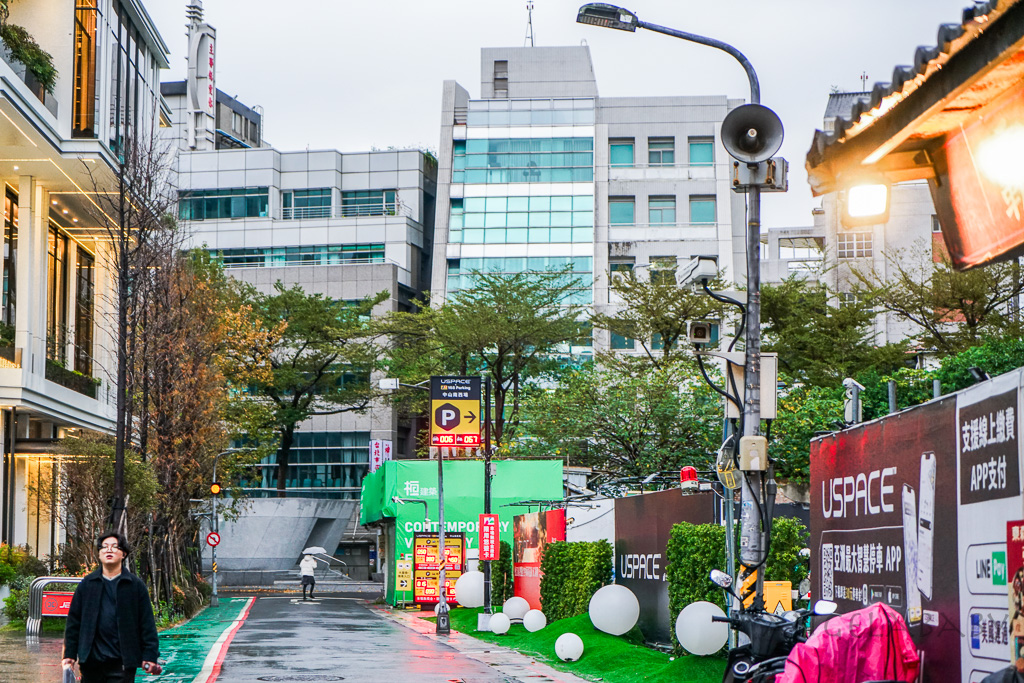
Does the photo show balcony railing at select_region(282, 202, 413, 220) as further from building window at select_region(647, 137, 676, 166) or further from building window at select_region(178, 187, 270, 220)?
building window at select_region(647, 137, 676, 166)

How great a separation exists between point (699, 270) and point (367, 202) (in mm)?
73158

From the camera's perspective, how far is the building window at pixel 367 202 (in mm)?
85562

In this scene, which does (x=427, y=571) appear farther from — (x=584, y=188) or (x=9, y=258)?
(x=584, y=188)

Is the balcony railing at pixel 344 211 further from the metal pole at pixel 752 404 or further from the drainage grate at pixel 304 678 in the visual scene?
the metal pole at pixel 752 404

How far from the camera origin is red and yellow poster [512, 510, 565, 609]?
28111 mm

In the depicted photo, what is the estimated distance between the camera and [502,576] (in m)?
35.2

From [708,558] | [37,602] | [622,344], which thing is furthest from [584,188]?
[708,558]

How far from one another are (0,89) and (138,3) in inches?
518

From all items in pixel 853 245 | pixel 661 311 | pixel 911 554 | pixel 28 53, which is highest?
pixel 853 245

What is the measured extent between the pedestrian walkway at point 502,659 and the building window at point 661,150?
48.1m

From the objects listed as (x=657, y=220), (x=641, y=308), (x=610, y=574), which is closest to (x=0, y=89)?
(x=610, y=574)

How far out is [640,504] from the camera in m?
22.2

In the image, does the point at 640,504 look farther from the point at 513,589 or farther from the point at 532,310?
the point at 532,310

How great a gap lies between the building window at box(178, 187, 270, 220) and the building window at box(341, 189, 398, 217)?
5.37m
